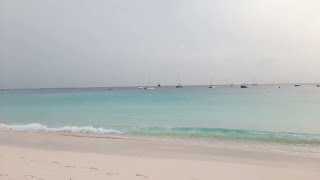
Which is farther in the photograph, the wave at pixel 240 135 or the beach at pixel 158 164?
the wave at pixel 240 135

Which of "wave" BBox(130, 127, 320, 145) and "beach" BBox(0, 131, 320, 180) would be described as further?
"wave" BBox(130, 127, 320, 145)

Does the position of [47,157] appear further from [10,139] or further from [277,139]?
[277,139]

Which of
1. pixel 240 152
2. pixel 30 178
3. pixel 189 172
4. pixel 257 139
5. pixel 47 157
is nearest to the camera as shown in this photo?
pixel 30 178

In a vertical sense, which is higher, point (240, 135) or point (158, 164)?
point (158, 164)

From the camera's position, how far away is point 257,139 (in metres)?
16.2

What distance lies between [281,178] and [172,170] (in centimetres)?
284

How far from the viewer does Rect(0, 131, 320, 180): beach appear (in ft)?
25.5

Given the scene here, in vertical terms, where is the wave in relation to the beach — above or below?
below

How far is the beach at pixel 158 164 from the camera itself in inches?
306

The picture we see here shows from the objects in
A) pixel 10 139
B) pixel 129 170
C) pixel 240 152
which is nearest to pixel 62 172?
pixel 129 170

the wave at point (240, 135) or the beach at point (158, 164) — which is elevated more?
the beach at point (158, 164)

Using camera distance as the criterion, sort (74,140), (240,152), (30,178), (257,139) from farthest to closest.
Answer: (257,139) < (74,140) < (240,152) < (30,178)

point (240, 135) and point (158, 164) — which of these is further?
point (240, 135)

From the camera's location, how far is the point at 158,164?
925 cm
